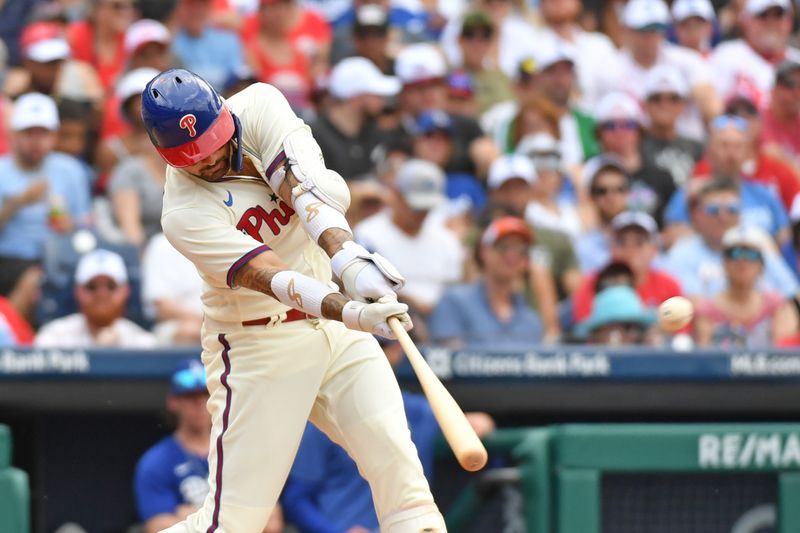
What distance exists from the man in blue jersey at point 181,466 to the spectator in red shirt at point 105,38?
3.15 m

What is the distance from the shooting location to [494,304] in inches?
263

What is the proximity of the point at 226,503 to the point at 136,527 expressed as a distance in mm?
1844

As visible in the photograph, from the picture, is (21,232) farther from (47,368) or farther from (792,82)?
(792,82)

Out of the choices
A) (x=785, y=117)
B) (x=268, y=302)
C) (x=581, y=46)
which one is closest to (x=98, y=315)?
(x=268, y=302)

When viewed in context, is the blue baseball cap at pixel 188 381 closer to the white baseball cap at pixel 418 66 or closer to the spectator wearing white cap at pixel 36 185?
the spectator wearing white cap at pixel 36 185

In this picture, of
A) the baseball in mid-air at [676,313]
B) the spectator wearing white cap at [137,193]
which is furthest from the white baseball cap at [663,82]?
the baseball in mid-air at [676,313]

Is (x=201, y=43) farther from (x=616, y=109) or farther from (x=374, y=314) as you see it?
(x=374, y=314)

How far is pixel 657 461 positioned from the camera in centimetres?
548

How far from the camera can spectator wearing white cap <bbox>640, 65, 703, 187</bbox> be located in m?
8.52

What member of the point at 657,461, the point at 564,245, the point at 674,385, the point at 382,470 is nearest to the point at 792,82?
the point at 564,245

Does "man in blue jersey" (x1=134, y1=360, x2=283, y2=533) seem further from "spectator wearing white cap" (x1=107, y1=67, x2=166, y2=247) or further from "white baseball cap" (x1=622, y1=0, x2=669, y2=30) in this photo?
"white baseball cap" (x1=622, y1=0, x2=669, y2=30)

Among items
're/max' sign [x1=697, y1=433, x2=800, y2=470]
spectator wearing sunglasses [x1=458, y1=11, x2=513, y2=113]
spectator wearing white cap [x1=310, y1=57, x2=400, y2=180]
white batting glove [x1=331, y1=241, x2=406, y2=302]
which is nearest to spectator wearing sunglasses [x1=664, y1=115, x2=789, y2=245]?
spectator wearing sunglasses [x1=458, y1=11, x2=513, y2=113]

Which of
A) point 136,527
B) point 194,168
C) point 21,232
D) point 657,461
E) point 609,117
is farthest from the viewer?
point 609,117

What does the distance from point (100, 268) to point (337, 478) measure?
A: 1508mm
